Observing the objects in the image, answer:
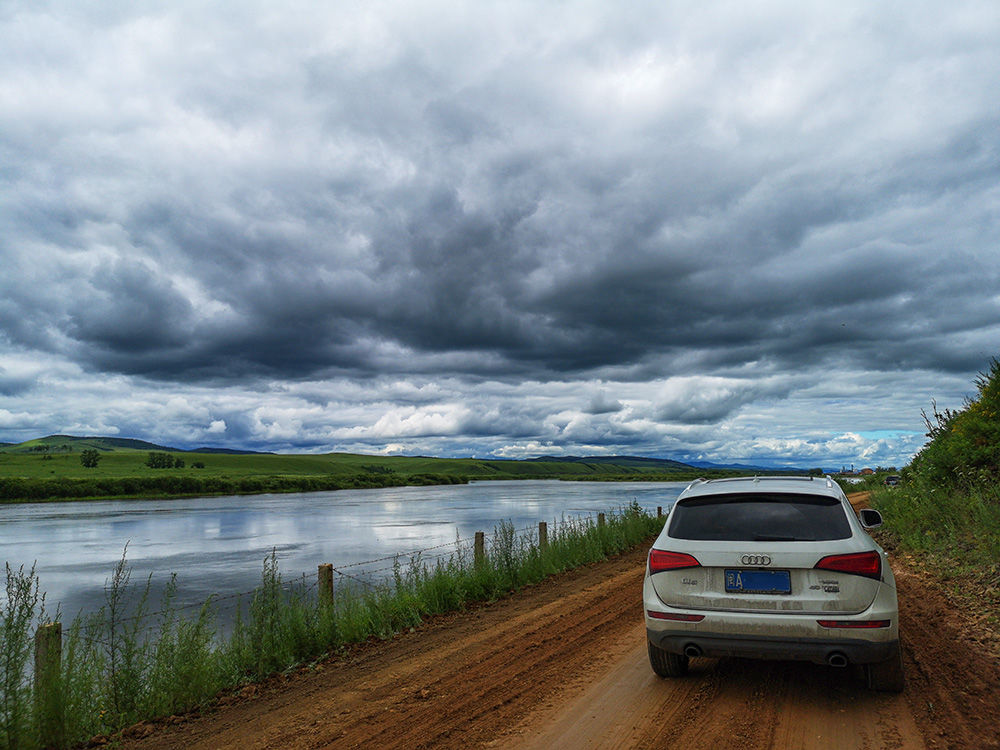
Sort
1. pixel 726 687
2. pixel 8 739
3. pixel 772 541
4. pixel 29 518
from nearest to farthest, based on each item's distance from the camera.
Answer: pixel 8 739, pixel 772 541, pixel 726 687, pixel 29 518

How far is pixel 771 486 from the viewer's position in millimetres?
5594

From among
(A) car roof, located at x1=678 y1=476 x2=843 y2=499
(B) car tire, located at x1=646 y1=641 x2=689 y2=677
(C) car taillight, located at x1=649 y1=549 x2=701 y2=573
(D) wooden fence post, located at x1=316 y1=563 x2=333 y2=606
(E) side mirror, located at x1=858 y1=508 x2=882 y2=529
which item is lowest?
(B) car tire, located at x1=646 y1=641 x2=689 y2=677

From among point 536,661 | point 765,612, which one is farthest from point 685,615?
point 536,661

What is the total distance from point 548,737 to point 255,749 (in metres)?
2.22

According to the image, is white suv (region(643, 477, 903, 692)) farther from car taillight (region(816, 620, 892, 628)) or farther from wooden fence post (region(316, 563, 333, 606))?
wooden fence post (region(316, 563, 333, 606))

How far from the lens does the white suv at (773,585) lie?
4637mm

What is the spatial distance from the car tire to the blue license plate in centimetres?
101

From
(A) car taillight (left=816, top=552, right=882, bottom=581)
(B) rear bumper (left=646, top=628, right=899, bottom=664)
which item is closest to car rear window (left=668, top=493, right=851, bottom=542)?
(A) car taillight (left=816, top=552, right=882, bottom=581)

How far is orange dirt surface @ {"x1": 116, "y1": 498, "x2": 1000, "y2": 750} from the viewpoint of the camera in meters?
4.40

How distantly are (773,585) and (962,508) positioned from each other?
9.65 meters

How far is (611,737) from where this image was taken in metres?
4.38

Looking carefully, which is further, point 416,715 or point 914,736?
point 416,715

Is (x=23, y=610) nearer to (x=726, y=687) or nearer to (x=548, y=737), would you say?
(x=548, y=737)

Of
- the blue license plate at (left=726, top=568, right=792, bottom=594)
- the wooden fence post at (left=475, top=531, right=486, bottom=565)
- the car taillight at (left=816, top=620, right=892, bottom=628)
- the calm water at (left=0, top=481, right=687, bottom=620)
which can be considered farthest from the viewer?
the calm water at (left=0, top=481, right=687, bottom=620)
